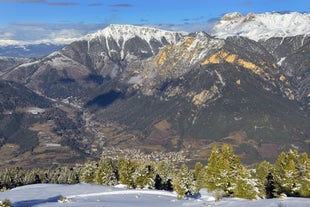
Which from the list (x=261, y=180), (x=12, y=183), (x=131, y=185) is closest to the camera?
(x=261, y=180)

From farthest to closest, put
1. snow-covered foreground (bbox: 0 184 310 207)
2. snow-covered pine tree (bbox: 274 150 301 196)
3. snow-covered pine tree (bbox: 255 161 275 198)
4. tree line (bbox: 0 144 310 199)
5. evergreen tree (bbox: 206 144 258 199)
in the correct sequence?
snow-covered pine tree (bbox: 255 161 275 198)
snow-covered pine tree (bbox: 274 150 301 196)
evergreen tree (bbox: 206 144 258 199)
tree line (bbox: 0 144 310 199)
snow-covered foreground (bbox: 0 184 310 207)

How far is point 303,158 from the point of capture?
87.6 m

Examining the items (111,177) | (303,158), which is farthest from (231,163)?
(111,177)

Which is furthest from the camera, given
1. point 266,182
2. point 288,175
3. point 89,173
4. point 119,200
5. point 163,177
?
point 89,173

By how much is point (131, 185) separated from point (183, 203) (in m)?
48.4

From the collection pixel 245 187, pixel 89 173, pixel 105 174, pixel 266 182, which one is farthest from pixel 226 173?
pixel 89 173

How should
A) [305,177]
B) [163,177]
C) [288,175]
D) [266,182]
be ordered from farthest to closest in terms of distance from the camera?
[163,177], [266,182], [288,175], [305,177]

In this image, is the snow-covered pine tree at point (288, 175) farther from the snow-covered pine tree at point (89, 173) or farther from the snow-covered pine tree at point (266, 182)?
the snow-covered pine tree at point (89, 173)

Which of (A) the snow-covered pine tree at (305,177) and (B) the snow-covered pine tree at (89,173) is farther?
(B) the snow-covered pine tree at (89,173)

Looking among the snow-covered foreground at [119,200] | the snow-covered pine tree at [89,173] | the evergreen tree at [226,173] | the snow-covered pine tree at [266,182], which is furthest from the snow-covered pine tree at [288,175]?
the snow-covered pine tree at [89,173]

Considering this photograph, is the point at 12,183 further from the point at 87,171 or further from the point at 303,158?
the point at 303,158

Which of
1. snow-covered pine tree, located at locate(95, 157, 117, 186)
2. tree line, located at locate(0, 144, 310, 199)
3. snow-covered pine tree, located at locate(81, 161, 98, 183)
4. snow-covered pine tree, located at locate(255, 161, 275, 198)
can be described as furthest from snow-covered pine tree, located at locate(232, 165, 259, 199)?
snow-covered pine tree, located at locate(81, 161, 98, 183)

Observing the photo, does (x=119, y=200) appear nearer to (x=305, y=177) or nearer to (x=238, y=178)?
(x=238, y=178)

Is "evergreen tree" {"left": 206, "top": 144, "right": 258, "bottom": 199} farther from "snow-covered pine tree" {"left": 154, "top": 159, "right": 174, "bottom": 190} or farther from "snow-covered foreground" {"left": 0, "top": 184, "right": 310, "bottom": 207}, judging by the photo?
"snow-covered pine tree" {"left": 154, "top": 159, "right": 174, "bottom": 190}
